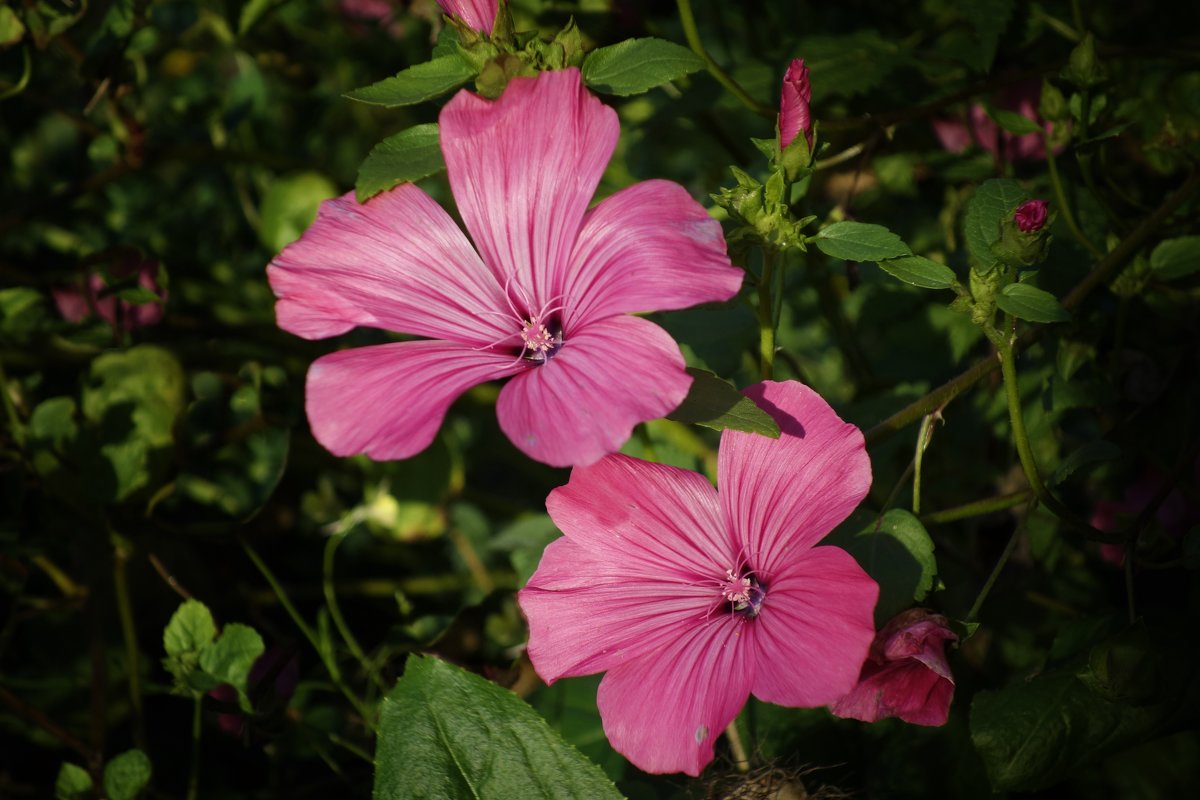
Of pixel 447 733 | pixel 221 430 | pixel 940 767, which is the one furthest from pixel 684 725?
pixel 221 430

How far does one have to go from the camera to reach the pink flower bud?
88 cm

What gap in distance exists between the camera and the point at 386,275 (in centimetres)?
96

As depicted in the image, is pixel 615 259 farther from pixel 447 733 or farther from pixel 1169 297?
pixel 1169 297

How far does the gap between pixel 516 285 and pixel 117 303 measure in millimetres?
869

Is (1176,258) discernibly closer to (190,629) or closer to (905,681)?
(905,681)

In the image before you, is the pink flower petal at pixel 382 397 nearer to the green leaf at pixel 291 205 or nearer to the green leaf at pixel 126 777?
the green leaf at pixel 126 777

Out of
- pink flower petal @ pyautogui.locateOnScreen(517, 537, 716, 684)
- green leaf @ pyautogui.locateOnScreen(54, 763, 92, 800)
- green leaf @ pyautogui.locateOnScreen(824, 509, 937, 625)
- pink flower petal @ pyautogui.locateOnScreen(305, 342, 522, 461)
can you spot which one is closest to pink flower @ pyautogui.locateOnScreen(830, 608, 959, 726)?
green leaf @ pyautogui.locateOnScreen(824, 509, 937, 625)

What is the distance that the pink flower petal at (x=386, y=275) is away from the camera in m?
0.92

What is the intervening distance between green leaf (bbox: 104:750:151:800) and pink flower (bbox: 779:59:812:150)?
0.95m

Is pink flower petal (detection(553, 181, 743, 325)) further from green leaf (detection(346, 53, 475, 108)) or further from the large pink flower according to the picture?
green leaf (detection(346, 53, 475, 108))

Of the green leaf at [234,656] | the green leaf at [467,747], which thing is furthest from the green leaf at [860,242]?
the green leaf at [234,656]

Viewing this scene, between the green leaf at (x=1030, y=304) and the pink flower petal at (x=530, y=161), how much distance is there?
1.18ft

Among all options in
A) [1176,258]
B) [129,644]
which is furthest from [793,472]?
[129,644]

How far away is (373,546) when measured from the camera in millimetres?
1950
